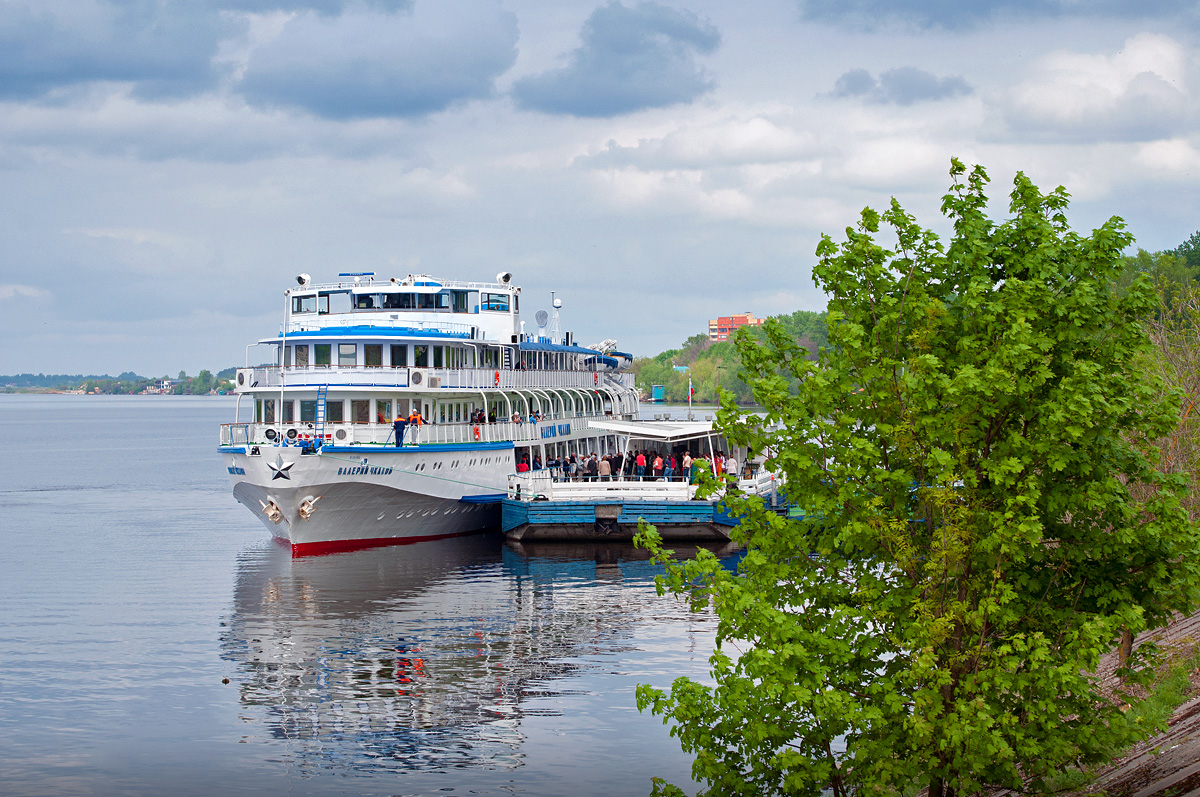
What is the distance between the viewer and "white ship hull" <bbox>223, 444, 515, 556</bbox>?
40062 mm

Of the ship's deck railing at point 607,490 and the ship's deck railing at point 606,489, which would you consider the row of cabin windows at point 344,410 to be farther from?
the ship's deck railing at point 607,490

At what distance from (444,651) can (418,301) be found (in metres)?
25.8

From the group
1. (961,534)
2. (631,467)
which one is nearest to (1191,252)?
(631,467)

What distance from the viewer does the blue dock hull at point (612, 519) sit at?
143 ft

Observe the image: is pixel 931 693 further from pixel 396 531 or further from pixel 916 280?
pixel 396 531

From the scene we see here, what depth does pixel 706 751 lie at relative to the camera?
11.8 meters

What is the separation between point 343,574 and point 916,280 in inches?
1162

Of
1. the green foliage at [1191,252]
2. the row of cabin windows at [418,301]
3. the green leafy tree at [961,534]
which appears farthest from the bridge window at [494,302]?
the green foliage at [1191,252]

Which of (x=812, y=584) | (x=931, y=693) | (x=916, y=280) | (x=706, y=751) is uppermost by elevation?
(x=916, y=280)

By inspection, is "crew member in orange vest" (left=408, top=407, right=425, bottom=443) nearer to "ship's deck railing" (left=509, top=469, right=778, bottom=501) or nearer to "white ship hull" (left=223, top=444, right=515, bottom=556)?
"white ship hull" (left=223, top=444, right=515, bottom=556)

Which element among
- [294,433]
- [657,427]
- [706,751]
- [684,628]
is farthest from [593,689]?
[657,427]

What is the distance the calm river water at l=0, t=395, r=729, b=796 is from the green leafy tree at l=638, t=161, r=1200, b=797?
781 centimetres

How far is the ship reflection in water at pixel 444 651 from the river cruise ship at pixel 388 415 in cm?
229

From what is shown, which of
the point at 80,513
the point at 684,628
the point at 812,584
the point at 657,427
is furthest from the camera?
the point at 80,513
